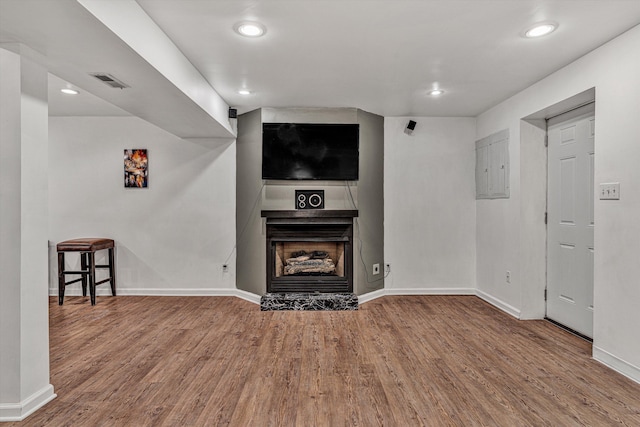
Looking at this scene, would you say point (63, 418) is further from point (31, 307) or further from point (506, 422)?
point (506, 422)

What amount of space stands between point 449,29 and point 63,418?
3.37 m

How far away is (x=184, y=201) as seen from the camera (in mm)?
5129

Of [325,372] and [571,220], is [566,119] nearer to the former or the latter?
[571,220]

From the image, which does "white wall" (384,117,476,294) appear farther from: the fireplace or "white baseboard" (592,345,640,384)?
"white baseboard" (592,345,640,384)

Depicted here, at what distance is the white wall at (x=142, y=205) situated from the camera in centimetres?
511

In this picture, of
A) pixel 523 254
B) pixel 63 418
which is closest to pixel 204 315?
pixel 63 418

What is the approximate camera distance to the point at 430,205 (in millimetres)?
5168

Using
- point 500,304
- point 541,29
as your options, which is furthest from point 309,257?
point 541,29

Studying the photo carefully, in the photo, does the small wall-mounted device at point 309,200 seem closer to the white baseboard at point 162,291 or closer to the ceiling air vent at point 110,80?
the white baseboard at point 162,291

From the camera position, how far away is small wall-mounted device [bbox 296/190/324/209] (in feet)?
15.6

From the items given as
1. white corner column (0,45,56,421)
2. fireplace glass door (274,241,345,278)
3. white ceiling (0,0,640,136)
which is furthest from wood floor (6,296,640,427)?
white ceiling (0,0,640,136)

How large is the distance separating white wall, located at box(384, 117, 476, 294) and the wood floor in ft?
3.16

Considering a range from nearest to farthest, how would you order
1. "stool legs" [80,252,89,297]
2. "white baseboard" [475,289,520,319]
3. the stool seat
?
"white baseboard" [475,289,520,319]
the stool seat
"stool legs" [80,252,89,297]

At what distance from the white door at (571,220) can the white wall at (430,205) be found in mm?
1284
